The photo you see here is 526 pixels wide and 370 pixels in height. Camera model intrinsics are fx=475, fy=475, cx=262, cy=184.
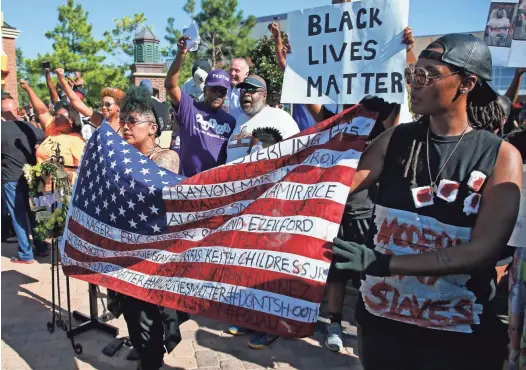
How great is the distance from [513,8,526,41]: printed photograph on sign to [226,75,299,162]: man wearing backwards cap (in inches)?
73.1

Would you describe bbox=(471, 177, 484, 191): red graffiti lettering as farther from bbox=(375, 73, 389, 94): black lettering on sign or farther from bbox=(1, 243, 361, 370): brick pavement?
bbox=(1, 243, 361, 370): brick pavement

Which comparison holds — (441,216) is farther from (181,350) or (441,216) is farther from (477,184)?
(181,350)

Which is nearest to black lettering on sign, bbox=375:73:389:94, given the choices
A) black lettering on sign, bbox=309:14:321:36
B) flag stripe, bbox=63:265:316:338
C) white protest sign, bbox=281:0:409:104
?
white protest sign, bbox=281:0:409:104

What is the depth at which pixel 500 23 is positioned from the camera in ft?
13.5

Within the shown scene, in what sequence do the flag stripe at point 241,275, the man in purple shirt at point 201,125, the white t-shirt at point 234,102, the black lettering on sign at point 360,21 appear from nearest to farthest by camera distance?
the flag stripe at point 241,275, the black lettering on sign at point 360,21, the man in purple shirt at point 201,125, the white t-shirt at point 234,102

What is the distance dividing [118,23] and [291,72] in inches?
1478

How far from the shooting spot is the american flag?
233 cm

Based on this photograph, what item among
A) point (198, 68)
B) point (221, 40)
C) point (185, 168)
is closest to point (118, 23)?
point (221, 40)

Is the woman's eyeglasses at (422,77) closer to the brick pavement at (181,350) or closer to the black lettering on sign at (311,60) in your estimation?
the black lettering on sign at (311,60)

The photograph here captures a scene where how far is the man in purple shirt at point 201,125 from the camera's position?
4617 mm

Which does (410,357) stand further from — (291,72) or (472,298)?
(291,72)

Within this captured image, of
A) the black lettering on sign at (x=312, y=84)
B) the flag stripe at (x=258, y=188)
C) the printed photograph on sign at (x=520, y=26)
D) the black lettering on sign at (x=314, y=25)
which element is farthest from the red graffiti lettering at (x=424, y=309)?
the printed photograph on sign at (x=520, y=26)

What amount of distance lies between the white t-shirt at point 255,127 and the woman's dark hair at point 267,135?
0.24 ft

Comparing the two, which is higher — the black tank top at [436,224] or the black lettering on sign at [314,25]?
the black lettering on sign at [314,25]
